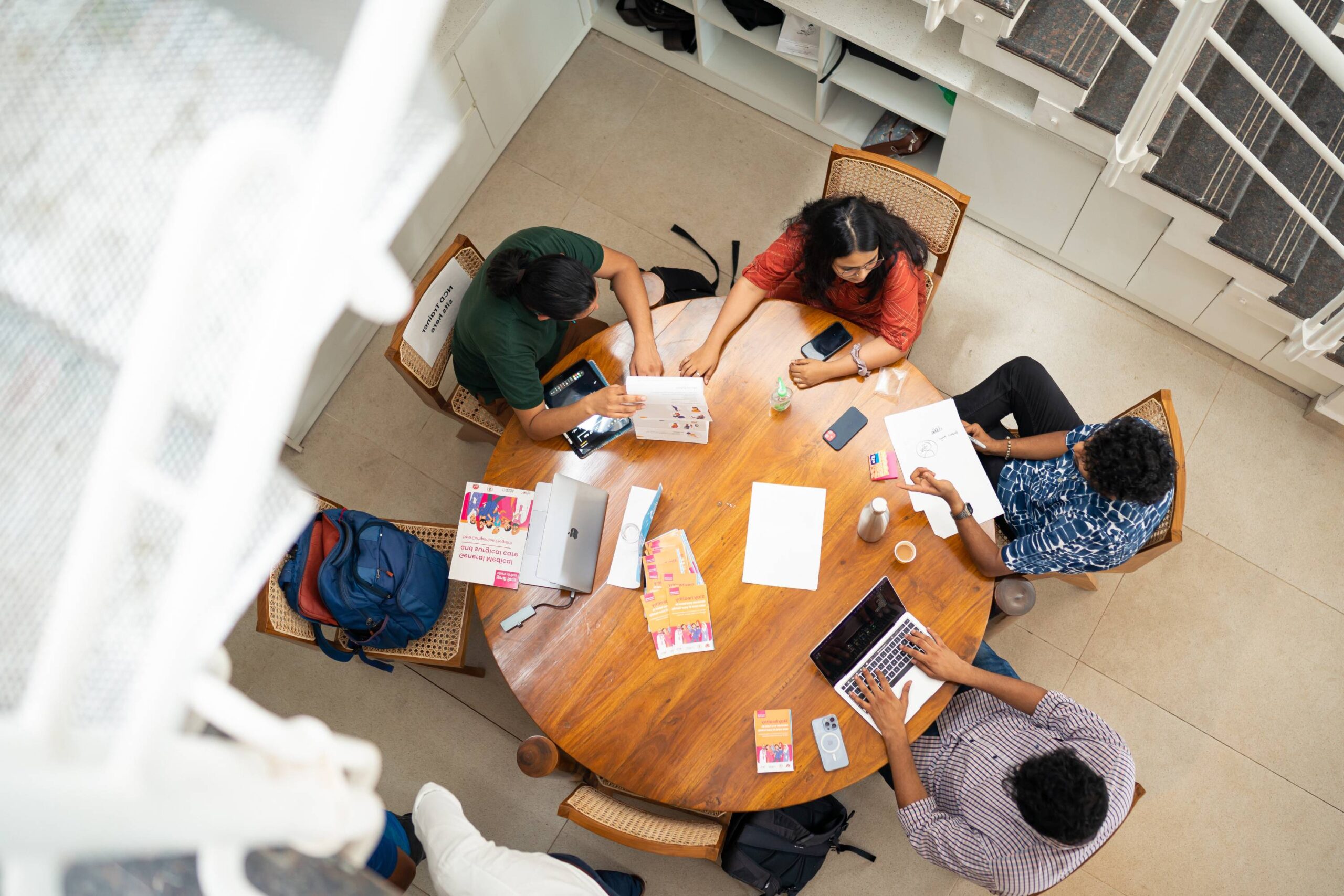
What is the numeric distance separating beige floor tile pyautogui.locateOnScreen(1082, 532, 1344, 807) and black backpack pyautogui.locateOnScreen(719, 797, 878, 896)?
3.78 feet

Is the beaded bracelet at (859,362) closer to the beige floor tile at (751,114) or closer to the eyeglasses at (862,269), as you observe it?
the eyeglasses at (862,269)

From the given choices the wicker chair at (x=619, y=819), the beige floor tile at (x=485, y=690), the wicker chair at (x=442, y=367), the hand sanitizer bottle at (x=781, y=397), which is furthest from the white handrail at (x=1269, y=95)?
the beige floor tile at (x=485, y=690)

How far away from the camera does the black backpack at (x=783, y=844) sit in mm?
2572

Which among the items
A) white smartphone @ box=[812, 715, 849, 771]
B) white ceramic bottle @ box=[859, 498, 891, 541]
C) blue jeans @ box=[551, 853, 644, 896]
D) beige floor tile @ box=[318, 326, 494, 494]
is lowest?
blue jeans @ box=[551, 853, 644, 896]

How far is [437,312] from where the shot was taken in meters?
2.65

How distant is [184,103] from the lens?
0.56m

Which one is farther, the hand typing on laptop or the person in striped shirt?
the hand typing on laptop

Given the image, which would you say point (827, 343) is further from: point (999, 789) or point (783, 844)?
point (783, 844)

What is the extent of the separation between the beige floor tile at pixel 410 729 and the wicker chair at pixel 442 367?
40.2 inches

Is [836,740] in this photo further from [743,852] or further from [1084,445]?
[1084,445]

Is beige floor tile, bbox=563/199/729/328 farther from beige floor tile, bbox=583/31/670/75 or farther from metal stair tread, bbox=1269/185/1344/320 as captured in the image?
metal stair tread, bbox=1269/185/1344/320

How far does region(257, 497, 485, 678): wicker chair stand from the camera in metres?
2.41

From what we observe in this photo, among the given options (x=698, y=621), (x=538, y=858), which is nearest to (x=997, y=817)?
(x=698, y=621)

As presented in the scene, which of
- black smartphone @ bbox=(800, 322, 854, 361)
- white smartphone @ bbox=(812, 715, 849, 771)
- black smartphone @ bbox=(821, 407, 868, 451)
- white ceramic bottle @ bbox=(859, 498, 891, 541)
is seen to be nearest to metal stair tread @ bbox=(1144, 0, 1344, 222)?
black smartphone @ bbox=(800, 322, 854, 361)
